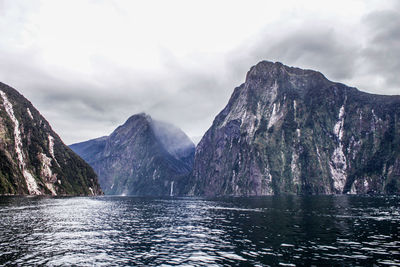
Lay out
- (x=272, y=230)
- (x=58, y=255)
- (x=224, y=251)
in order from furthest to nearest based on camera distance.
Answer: (x=272, y=230) < (x=224, y=251) < (x=58, y=255)

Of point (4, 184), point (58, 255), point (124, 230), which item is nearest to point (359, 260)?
point (58, 255)

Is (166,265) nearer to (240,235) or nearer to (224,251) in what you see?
(224,251)

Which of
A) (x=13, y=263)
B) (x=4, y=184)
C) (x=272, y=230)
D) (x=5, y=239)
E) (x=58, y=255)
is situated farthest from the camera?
(x=4, y=184)

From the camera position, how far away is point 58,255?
30.4 metres

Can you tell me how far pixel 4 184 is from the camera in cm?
17250

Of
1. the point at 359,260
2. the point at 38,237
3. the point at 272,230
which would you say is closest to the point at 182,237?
the point at 272,230

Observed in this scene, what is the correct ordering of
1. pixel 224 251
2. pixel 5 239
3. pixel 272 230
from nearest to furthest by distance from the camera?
1. pixel 224 251
2. pixel 5 239
3. pixel 272 230

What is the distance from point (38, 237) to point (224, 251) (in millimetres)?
26269

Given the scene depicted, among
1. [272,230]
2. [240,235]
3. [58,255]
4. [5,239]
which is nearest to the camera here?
[58,255]

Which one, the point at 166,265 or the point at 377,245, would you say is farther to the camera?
the point at 377,245

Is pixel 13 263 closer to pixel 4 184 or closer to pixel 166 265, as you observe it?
pixel 166 265

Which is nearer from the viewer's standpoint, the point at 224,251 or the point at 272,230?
the point at 224,251

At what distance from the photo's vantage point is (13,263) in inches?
1043

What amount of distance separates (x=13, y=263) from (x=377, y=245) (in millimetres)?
39082
